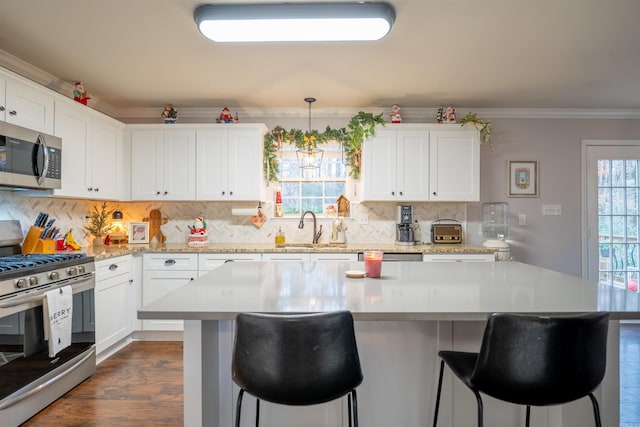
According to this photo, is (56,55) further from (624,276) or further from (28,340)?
(624,276)

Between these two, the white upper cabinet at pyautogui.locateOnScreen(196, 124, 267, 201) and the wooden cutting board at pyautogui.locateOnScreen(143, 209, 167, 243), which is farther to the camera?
the wooden cutting board at pyautogui.locateOnScreen(143, 209, 167, 243)

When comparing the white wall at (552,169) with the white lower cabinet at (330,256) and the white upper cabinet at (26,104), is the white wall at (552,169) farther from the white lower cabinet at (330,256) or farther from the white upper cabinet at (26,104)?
the white upper cabinet at (26,104)

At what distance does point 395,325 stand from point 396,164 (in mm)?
2473

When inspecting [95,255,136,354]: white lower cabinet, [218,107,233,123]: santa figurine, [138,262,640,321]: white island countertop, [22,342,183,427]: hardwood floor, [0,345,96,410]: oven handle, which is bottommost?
[22,342,183,427]: hardwood floor

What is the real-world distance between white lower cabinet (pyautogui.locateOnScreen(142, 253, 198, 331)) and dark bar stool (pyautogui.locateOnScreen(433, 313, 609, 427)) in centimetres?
297

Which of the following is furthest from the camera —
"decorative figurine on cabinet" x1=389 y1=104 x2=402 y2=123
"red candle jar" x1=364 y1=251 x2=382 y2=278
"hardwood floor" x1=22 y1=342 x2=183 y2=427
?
"decorative figurine on cabinet" x1=389 y1=104 x2=402 y2=123

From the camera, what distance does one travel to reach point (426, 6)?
6.85 feet

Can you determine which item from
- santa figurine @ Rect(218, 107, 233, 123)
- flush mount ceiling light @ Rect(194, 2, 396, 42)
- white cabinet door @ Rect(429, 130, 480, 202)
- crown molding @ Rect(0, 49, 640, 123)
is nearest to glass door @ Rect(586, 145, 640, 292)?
crown molding @ Rect(0, 49, 640, 123)

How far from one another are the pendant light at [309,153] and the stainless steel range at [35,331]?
2.24 m

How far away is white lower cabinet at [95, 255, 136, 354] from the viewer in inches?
116

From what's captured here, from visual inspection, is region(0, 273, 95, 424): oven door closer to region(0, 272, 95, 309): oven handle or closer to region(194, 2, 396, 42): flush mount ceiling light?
region(0, 272, 95, 309): oven handle

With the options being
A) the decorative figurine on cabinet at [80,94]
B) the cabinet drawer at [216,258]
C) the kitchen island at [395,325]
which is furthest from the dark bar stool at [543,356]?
the decorative figurine on cabinet at [80,94]

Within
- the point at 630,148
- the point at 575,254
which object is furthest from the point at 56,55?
the point at 630,148

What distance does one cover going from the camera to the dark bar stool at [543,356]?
1.10 metres
